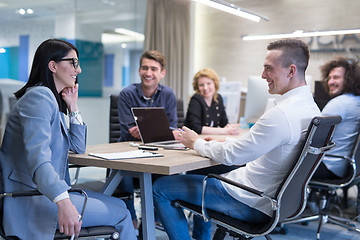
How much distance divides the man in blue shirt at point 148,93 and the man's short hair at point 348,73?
1634 millimetres

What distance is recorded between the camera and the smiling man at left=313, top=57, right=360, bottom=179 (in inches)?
124

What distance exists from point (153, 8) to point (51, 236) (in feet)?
18.2

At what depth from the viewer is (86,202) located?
5.51 feet

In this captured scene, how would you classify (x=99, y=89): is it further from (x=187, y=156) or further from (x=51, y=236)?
(x=51, y=236)

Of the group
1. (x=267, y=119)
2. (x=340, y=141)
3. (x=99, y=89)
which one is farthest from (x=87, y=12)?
(x=267, y=119)

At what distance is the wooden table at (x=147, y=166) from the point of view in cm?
188

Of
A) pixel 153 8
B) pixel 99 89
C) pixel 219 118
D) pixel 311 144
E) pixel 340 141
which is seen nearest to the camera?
pixel 311 144

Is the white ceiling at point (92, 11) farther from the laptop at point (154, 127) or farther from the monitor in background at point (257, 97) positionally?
the laptop at point (154, 127)

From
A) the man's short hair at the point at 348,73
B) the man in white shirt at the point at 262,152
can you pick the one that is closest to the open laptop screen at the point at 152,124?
the man in white shirt at the point at 262,152

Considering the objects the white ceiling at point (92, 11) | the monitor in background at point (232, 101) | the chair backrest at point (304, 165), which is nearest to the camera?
the chair backrest at point (304, 165)

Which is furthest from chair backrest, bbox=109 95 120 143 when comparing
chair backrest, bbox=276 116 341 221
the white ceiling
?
the white ceiling

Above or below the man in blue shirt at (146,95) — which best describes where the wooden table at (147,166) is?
below

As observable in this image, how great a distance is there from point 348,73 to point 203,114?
4.68 feet

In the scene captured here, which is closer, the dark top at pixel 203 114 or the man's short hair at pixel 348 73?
the man's short hair at pixel 348 73
